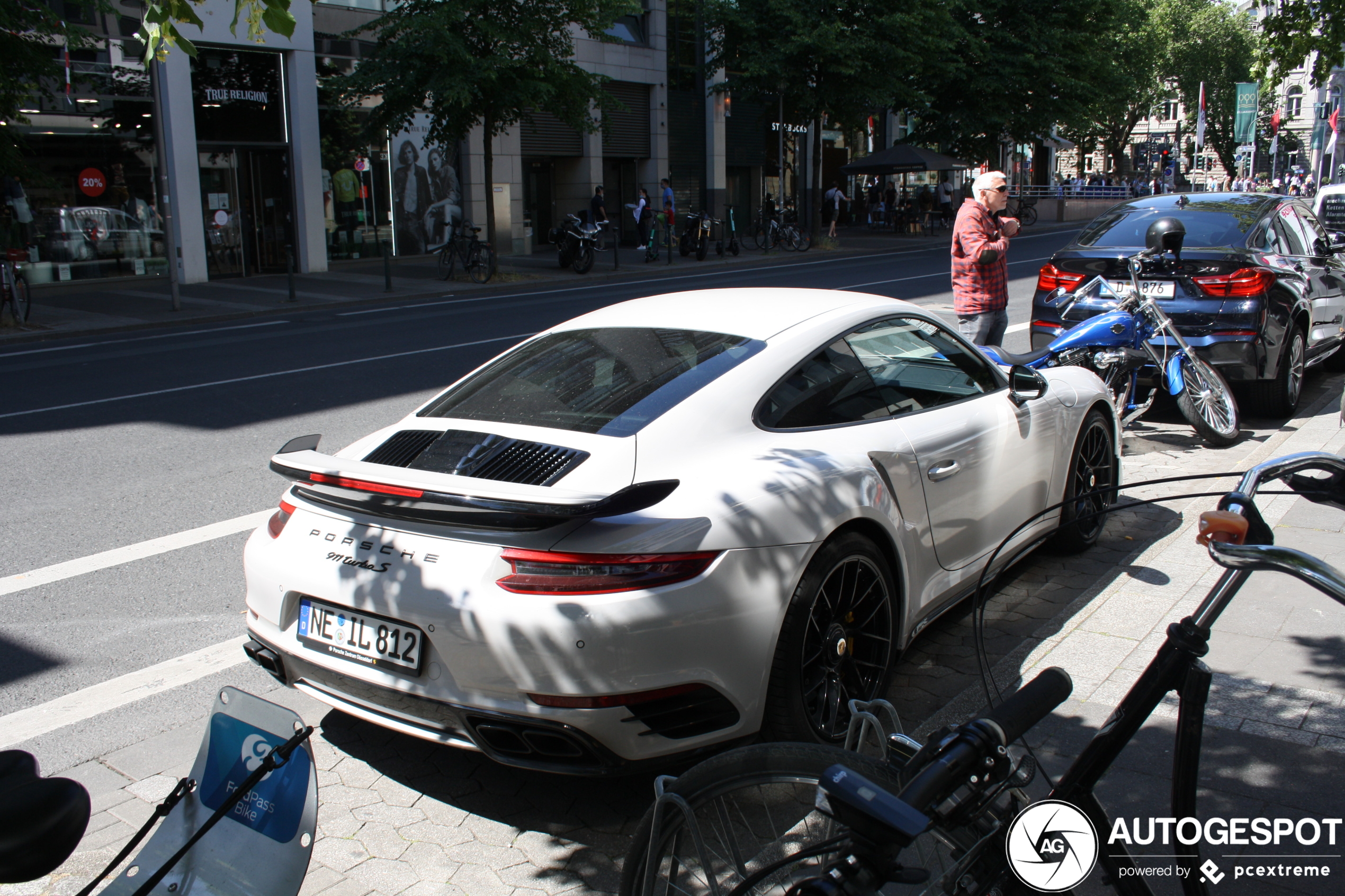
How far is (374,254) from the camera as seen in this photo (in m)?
27.0

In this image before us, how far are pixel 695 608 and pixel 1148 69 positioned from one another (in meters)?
73.8

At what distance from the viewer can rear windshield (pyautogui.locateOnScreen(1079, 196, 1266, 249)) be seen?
8.67 m

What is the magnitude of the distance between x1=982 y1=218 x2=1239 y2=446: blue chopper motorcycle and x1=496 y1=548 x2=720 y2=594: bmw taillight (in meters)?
5.08

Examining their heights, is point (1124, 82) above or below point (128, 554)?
above

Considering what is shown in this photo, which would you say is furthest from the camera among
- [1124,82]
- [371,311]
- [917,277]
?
[1124,82]

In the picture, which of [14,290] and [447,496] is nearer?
[447,496]

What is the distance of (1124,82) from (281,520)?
152 feet

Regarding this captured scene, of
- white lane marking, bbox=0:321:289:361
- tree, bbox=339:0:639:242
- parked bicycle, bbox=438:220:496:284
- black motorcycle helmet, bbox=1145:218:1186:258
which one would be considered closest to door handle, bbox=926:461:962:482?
black motorcycle helmet, bbox=1145:218:1186:258

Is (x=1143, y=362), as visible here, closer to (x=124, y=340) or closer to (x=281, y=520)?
(x=281, y=520)

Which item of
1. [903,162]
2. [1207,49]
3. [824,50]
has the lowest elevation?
[903,162]

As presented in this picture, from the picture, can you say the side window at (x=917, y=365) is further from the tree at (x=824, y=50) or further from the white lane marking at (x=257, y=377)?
the tree at (x=824, y=50)

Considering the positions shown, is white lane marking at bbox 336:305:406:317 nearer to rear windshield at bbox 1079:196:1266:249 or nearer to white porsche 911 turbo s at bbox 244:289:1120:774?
rear windshield at bbox 1079:196:1266:249

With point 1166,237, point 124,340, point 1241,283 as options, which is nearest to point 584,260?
point 124,340

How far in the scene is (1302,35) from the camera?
497 inches
